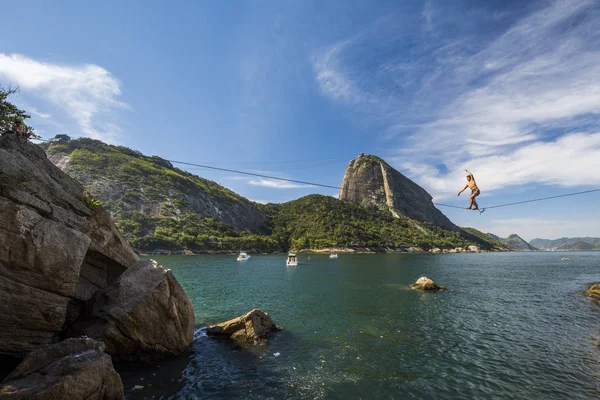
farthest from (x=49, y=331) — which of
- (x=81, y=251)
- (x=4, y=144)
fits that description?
(x=4, y=144)

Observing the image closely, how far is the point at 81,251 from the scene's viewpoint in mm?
13906

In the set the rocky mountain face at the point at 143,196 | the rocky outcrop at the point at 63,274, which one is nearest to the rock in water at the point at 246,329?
the rocky outcrop at the point at 63,274

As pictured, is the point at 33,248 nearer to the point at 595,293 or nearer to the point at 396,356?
the point at 396,356

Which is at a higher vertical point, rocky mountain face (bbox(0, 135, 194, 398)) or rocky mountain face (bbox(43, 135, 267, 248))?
rocky mountain face (bbox(43, 135, 267, 248))

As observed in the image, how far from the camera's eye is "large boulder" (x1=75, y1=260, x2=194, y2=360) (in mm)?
15719

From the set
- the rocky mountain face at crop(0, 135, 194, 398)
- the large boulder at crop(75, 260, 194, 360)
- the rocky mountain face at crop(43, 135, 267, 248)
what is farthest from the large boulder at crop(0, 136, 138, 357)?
the rocky mountain face at crop(43, 135, 267, 248)

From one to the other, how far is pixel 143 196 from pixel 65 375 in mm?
166708

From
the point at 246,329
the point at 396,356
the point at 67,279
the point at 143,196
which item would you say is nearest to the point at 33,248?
the point at 67,279

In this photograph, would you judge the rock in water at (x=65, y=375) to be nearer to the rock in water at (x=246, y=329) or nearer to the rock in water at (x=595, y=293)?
the rock in water at (x=246, y=329)

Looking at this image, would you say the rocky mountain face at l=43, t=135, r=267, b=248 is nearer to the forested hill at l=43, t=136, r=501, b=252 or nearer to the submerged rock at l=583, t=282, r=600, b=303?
the forested hill at l=43, t=136, r=501, b=252

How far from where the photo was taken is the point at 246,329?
2153 centimetres

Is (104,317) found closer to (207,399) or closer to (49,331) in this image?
(49,331)

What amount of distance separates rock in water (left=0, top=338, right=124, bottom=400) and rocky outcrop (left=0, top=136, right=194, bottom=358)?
2.67 m

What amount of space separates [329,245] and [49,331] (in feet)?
536
